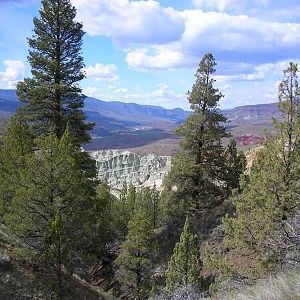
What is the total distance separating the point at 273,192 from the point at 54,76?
1434 cm

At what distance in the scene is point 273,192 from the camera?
14688 millimetres

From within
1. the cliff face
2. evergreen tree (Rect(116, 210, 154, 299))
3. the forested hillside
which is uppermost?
the forested hillside

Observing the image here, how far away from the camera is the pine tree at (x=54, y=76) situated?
71.8 feet

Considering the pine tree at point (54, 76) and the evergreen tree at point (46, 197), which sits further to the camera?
the pine tree at point (54, 76)

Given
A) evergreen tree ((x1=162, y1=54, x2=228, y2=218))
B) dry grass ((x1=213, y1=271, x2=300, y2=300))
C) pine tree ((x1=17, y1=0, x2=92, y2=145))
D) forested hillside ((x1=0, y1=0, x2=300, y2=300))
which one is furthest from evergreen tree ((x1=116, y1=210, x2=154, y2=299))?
dry grass ((x1=213, y1=271, x2=300, y2=300))

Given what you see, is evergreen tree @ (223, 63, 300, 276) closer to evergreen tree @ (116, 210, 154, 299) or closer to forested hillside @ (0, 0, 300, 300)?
forested hillside @ (0, 0, 300, 300)

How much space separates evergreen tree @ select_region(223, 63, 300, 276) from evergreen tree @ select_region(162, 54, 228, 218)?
1198cm

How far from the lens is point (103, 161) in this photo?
193375mm

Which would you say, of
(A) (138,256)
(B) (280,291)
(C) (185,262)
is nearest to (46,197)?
(C) (185,262)

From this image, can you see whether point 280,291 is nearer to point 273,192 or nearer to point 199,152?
point 273,192

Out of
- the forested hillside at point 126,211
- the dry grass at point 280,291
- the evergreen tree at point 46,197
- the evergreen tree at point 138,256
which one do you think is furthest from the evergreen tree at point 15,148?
the dry grass at point 280,291

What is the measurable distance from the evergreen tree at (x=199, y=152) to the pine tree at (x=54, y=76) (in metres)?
8.74

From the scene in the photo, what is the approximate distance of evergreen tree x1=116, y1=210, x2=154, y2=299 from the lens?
26.1 metres

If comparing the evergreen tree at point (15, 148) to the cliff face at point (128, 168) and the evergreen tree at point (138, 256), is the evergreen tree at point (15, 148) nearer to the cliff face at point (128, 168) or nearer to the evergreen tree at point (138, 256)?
the evergreen tree at point (138, 256)
